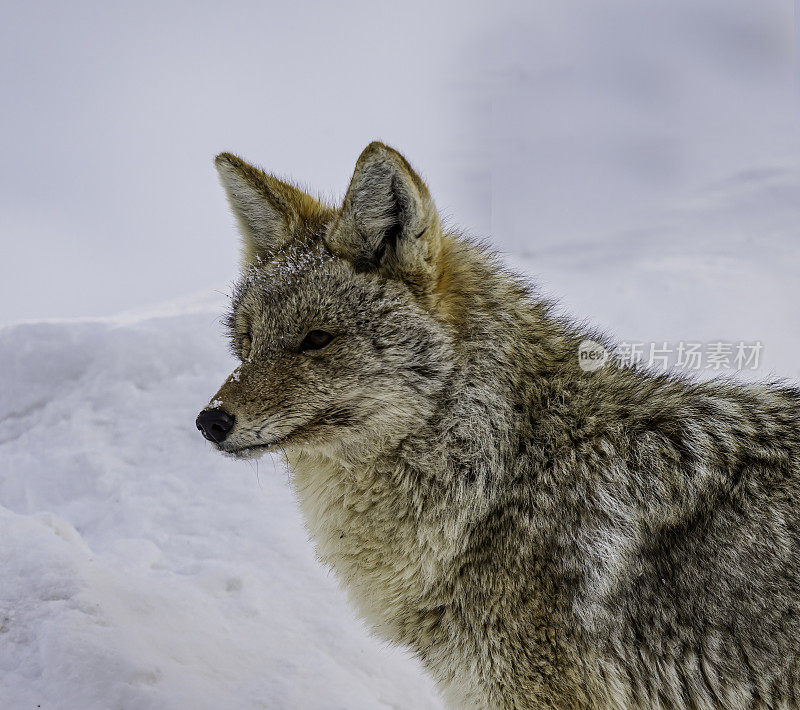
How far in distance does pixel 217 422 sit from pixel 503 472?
50.5 inches

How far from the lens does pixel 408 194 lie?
3.07 m

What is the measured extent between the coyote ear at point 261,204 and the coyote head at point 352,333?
295 mm

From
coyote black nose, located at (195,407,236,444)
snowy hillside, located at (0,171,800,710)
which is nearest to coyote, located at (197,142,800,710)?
coyote black nose, located at (195,407,236,444)

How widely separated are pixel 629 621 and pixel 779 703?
0.63 metres

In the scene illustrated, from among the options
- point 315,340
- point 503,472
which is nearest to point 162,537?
point 315,340

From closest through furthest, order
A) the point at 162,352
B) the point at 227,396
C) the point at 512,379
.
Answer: the point at 227,396, the point at 512,379, the point at 162,352

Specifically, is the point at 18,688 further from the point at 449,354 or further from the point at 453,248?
the point at 453,248

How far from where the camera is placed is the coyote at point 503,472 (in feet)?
9.05

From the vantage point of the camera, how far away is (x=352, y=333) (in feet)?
10.3

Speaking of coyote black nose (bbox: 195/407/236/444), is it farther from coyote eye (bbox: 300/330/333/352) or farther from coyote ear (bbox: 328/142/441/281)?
coyote ear (bbox: 328/142/441/281)

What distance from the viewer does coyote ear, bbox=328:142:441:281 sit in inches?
119

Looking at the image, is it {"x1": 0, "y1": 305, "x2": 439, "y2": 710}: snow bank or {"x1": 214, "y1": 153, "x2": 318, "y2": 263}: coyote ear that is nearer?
{"x1": 0, "y1": 305, "x2": 439, "y2": 710}: snow bank

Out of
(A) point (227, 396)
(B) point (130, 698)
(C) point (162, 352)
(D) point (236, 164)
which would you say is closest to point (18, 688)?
(B) point (130, 698)

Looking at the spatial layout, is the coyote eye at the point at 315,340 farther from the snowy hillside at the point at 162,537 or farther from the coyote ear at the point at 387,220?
the snowy hillside at the point at 162,537
